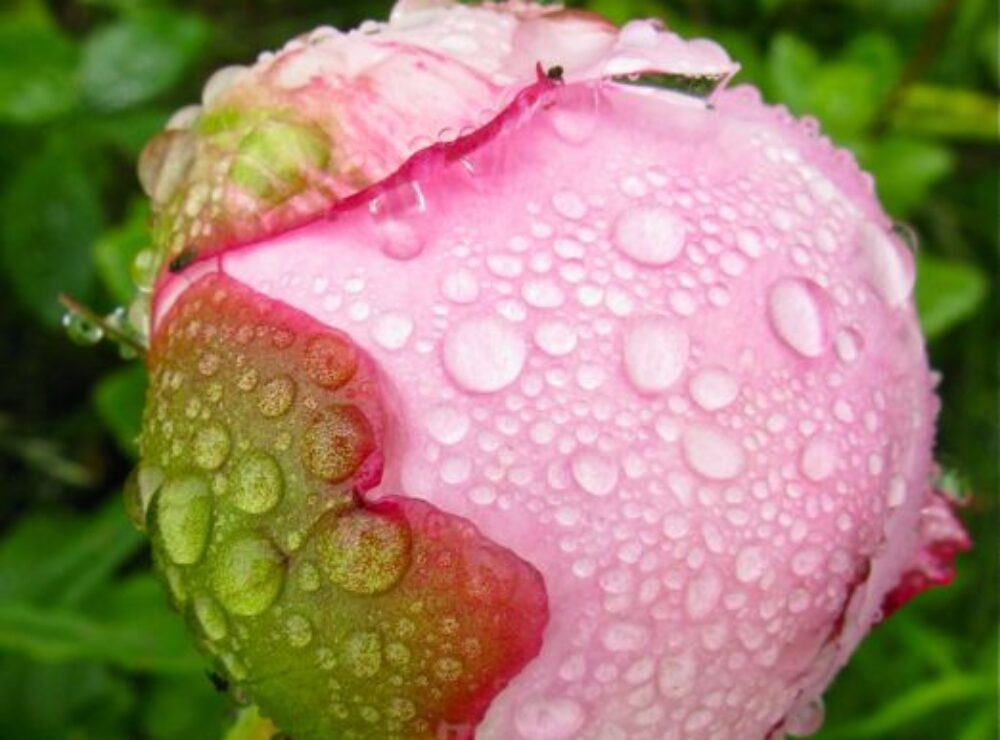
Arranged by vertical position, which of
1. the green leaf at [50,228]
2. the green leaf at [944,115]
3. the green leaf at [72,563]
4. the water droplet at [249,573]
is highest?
the water droplet at [249,573]

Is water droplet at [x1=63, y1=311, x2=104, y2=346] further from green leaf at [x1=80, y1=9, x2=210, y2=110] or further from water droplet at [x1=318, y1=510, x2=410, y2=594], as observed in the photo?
green leaf at [x1=80, y1=9, x2=210, y2=110]

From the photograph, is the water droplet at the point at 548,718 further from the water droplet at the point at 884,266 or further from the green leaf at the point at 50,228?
the green leaf at the point at 50,228

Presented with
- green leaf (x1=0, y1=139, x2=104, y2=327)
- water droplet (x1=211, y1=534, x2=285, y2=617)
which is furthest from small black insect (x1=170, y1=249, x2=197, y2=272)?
green leaf (x1=0, y1=139, x2=104, y2=327)

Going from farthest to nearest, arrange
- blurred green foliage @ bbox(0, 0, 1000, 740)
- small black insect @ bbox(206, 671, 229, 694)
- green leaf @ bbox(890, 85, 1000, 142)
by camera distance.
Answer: green leaf @ bbox(890, 85, 1000, 142) → blurred green foliage @ bbox(0, 0, 1000, 740) → small black insect @ bbox(206, 671, 229, 694)

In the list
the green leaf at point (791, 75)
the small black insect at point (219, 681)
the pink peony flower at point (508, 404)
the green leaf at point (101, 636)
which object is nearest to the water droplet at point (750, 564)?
the pink peony flower at point (508, 404)

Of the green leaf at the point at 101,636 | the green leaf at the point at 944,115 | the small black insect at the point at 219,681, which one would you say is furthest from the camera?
the green leaf at the point at 944,115

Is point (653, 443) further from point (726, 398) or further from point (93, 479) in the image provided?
point (93, 479)
